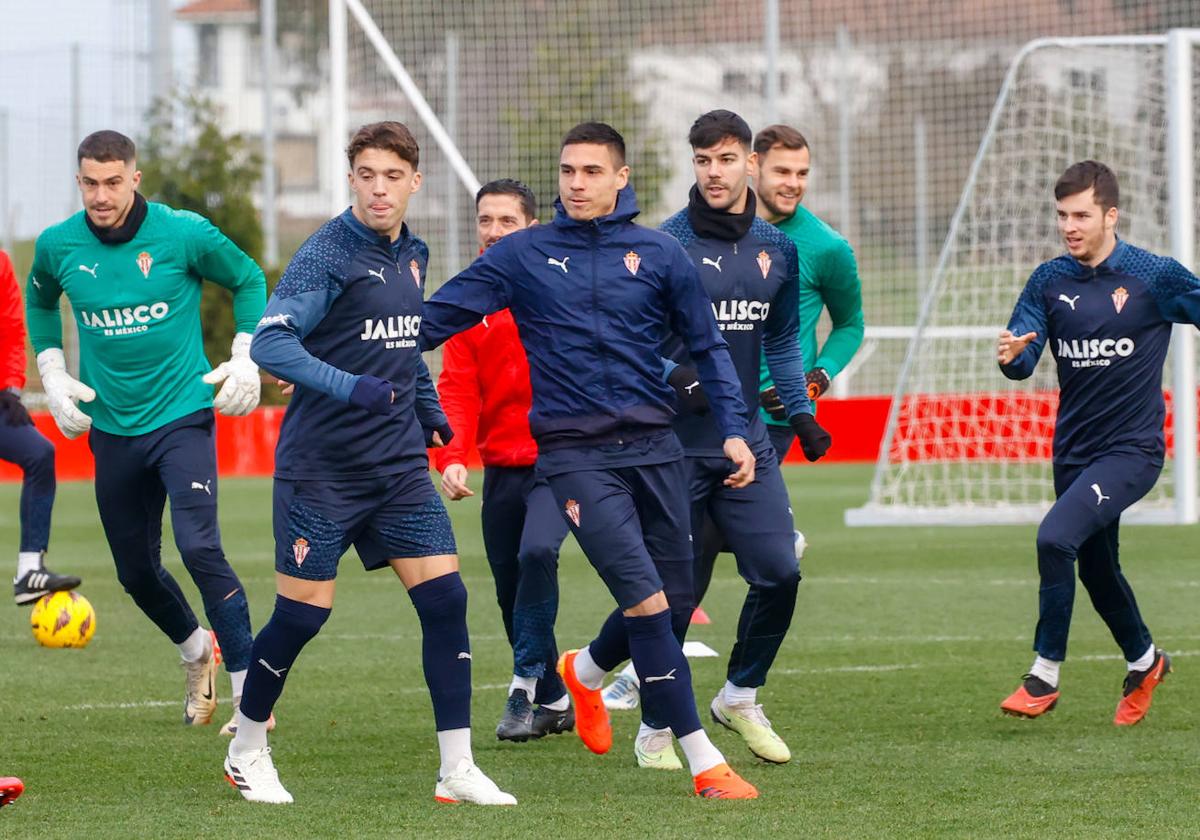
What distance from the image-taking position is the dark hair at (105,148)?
7.78m

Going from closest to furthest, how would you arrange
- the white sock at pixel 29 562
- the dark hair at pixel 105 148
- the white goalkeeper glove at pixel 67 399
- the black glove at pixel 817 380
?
the white goalkeeper glove at pixel 67 399
the dark hair at pixel 105 148
the black glove at pixel 817 380
the white sock at pixel 29 562

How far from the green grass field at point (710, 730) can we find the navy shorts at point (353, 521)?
775 mm

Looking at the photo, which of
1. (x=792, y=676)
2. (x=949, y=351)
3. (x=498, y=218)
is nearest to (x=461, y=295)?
(x=498, y=218)

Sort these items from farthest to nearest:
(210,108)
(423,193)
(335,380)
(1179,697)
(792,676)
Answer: (210,108), (423,193), (792,676), (1179,697), (335,380)

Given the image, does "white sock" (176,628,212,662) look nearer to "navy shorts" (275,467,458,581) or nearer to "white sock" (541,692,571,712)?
"white sock" (541,692,571,712)

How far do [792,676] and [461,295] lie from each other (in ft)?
10.7

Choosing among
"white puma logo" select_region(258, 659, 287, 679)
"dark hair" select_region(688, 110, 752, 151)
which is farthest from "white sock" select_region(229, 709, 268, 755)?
"dark hair" select_region(688, 110, 752, 151)

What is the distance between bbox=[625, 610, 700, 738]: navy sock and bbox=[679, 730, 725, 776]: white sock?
2 cm

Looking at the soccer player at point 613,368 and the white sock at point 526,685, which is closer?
the soccer player at point 613,368

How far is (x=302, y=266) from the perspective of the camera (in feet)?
20.3

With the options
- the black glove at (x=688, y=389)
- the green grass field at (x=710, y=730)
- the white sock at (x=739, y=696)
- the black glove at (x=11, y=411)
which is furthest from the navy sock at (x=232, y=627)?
the black glove at (x=11, y=411)

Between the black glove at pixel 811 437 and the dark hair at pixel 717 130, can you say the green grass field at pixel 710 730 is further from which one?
the dark hair at pixel 717 130

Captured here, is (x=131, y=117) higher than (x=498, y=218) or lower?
higher

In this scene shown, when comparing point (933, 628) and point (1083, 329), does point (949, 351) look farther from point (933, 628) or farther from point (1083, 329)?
point (1083, 329)
